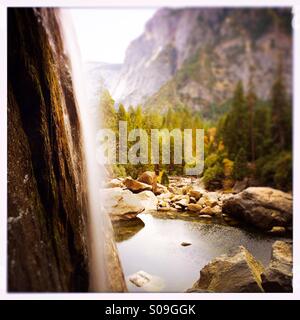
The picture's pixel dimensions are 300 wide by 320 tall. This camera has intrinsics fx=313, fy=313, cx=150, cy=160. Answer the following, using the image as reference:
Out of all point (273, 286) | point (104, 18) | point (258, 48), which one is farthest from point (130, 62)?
point (273, 286)

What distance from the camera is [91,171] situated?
12.9 ft

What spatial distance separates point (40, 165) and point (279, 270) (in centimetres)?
301

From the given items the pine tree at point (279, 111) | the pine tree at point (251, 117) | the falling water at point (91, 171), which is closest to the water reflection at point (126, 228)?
the falling water at point (91, 171)

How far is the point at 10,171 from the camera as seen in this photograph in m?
3.32

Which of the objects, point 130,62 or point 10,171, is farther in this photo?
point 130,62

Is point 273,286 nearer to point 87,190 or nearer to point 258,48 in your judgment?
point 87,190

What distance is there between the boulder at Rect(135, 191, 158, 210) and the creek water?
10cm

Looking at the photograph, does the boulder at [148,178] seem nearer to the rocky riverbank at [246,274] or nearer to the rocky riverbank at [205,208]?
the rocky riverbank at [205,208]

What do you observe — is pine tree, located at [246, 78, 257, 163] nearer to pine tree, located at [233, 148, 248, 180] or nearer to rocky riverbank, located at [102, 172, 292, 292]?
pine tree, located at [233, 148, 248, 180]

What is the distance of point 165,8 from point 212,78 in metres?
1.01

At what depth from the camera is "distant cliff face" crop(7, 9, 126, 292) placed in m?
3.23

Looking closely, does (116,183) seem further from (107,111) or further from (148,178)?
(107,111)

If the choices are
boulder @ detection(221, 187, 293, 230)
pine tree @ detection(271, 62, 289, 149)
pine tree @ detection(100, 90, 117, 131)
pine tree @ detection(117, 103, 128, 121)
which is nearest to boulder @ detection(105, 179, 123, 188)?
pine tree @ detection(100, 90, 117, 131)

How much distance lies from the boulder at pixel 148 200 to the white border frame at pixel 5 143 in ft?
3.37
